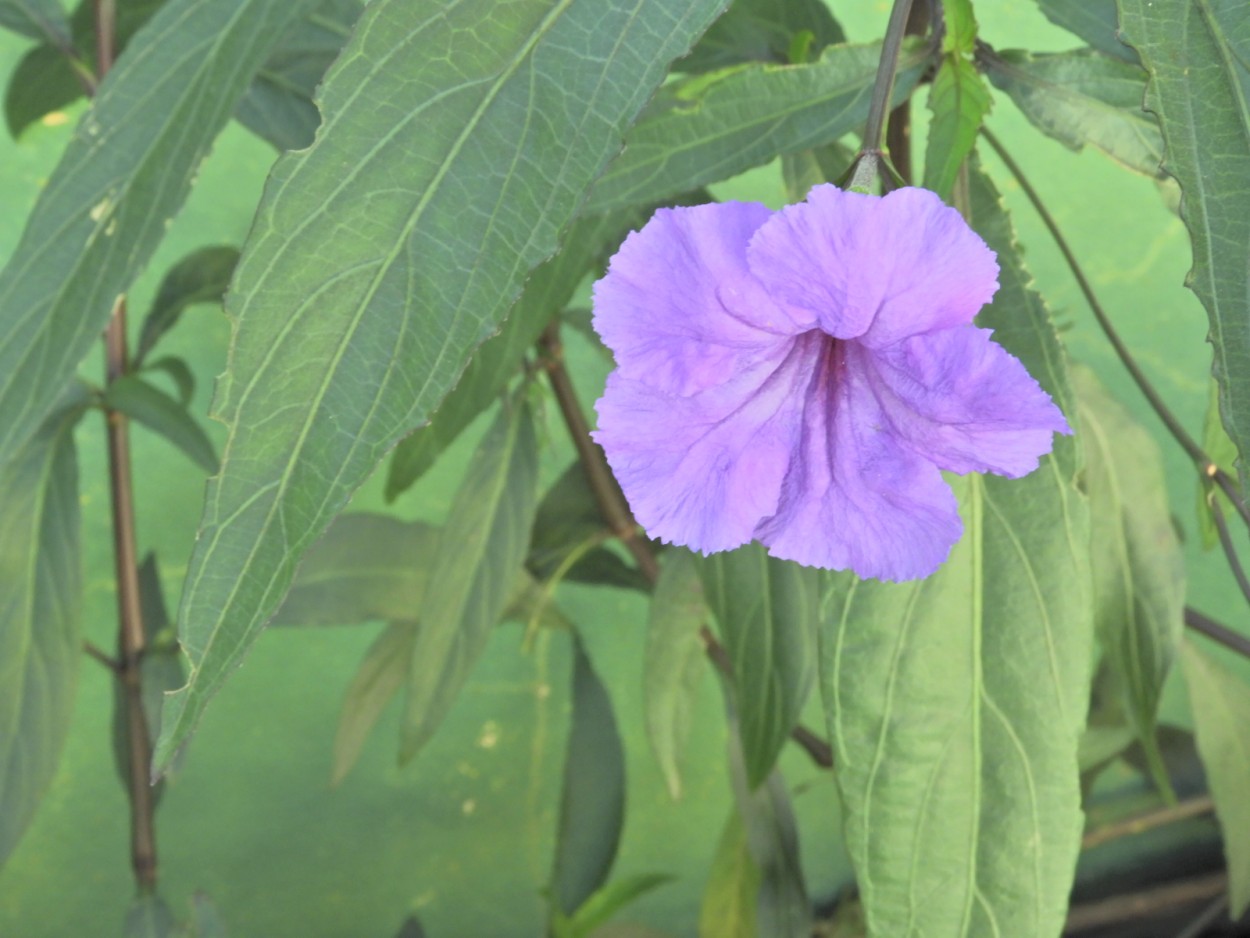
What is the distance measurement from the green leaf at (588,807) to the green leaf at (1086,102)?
549 mm

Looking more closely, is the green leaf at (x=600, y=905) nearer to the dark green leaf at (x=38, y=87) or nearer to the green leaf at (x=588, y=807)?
the green leaf at (x=588, y=807)

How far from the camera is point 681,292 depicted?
0.26m

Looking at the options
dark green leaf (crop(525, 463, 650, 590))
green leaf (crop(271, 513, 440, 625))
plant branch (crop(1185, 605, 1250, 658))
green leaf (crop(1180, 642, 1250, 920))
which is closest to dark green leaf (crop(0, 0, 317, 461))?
green leaf (crop(271, 513, 440, 625))

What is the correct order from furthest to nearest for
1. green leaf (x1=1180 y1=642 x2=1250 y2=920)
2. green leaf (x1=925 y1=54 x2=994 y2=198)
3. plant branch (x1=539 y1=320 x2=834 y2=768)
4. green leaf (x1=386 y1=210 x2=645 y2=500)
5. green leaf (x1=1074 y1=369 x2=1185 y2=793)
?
green leaf (x1=1180 y1=642 x2=1250 y2=920)
plant branch (x1=539 y1=320 x2=834 y2=768)
green leaf (x1=1074 y1=369 x2=1185 y2=793)
green leaf (x1=386 y1=210 x2=645 y2=500)
green leaf (x1=925 y1=54 x2=994 y2=198)

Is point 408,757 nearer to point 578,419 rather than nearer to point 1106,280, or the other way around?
point 578,419

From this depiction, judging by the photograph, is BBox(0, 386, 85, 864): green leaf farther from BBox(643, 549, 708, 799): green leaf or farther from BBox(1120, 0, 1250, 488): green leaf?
BBox(1120, 0, 1250, 488): green leaf

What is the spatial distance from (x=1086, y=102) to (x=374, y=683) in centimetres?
57

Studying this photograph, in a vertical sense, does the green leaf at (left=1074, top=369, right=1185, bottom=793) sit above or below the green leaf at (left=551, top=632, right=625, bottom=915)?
above

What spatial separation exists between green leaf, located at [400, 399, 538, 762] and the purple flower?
1.26 feet

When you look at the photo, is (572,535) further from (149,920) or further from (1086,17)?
(1086,17)

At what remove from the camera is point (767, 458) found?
0.93ft

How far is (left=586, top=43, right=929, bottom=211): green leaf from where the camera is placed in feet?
1.24

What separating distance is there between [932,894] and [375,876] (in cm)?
81

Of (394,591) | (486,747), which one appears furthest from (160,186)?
(486,747)
